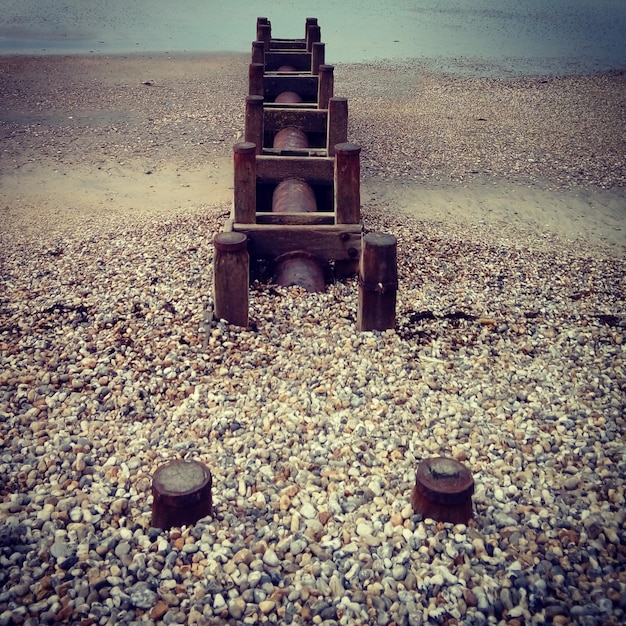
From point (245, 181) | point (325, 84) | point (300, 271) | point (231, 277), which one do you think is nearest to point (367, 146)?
point (325, 84)

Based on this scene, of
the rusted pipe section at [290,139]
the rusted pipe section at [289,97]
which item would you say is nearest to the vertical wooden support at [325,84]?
the rusted pipe section at [289,97]

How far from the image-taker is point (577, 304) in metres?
5.57

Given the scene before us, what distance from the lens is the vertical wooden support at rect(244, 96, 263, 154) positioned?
6.83 metres

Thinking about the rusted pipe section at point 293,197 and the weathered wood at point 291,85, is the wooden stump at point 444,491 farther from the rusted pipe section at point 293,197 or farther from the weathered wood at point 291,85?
the weathered wood at point 291,85

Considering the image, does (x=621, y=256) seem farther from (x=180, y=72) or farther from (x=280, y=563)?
(x=180, y=72)

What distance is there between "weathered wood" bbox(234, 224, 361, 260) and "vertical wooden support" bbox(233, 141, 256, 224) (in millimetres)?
110

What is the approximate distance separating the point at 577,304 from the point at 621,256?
6.04 ft

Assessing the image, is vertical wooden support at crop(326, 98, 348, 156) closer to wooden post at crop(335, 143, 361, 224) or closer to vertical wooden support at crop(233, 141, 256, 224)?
wooden post at crop(335, 143, 361, 224)

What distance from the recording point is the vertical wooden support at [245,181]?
561cm

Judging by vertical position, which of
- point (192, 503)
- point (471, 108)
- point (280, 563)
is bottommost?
point (280, 563)

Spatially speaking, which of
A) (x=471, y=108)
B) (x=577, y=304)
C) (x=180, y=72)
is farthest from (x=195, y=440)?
(x=180, y=72)

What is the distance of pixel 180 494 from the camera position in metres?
2.96

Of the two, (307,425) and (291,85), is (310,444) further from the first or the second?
(291,85)

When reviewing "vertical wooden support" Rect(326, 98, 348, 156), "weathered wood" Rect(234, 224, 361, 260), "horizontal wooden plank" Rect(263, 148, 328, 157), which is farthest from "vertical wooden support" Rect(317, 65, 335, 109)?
Answer: "weathered wood" Rect(234, 224, 361, 260)
